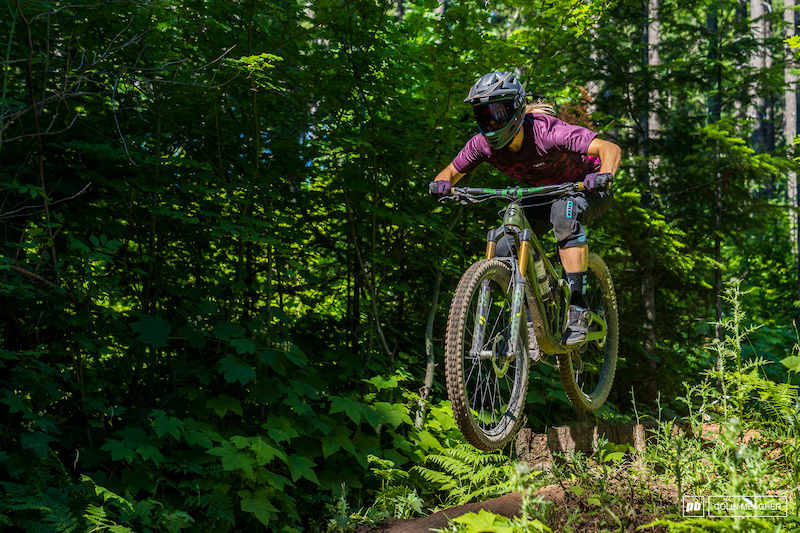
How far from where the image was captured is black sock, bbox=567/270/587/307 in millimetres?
4145

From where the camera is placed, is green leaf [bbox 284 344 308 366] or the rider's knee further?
green leaf [bbox 284 344 308 366]

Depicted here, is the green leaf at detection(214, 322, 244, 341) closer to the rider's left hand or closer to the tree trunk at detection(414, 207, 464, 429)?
the tree trunk at detection(414, 207, 464, 429)

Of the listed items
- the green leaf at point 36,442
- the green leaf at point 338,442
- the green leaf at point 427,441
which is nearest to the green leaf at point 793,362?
the green leaf at point 427,441

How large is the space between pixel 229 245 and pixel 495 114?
266cm

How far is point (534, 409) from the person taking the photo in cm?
632

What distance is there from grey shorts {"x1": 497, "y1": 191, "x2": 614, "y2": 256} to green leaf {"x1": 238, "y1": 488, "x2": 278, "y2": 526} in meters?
2.35

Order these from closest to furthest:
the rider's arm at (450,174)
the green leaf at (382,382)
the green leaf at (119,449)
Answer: the green leaf at (119,449), the rider's arm at (450,174), the green leaf at (382,382)

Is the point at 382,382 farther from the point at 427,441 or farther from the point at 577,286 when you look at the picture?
the point at 577,286

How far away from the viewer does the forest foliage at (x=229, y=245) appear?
391cm

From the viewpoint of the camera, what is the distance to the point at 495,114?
366 centimetres

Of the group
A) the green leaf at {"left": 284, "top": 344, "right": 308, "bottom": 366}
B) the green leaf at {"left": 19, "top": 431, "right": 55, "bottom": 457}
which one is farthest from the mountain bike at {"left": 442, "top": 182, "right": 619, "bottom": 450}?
the green leaf at {"left": 19, "top": 431, "right": 55, "bottom": 457}

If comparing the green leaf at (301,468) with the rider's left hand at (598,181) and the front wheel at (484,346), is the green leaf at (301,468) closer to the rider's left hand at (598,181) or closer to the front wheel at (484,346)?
the front wheel at (484,346)

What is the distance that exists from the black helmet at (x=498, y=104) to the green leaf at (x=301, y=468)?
8.89 ft

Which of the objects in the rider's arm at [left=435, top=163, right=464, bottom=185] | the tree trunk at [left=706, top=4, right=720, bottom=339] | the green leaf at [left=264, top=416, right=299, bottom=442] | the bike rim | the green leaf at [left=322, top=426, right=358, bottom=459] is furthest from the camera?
the tree trunk at [left=706, top=4, right=720, bottom=339]
